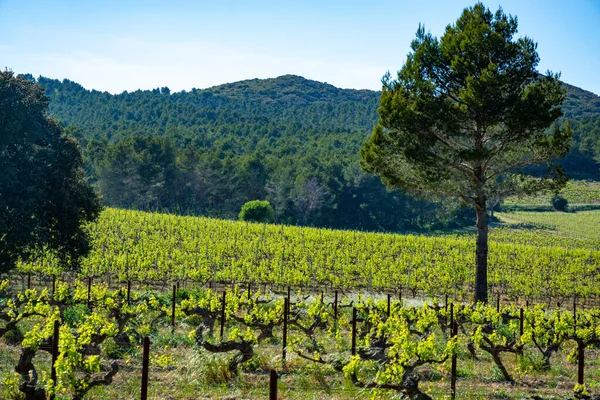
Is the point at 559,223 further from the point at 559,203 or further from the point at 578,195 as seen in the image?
the point at 578,195

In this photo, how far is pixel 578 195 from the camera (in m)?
83.5

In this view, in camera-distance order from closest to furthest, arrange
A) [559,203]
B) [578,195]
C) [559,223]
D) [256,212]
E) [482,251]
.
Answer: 1. [482,251]
2. [256,212]
3. [559,223]
4. [559,203]
5. [578,195]

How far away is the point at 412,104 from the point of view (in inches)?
670

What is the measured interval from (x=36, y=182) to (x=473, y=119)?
1359 cm

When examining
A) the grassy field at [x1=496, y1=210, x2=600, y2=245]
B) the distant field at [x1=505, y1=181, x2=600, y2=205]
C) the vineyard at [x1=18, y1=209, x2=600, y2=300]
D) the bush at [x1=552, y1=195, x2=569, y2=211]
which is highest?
the distant field at [x1=505, y1=181, x2=600, y2=205]

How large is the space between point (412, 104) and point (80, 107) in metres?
154

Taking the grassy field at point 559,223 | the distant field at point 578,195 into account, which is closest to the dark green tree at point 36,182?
the grassy field at point 559,223

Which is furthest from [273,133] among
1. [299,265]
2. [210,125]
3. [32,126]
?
[32,126]

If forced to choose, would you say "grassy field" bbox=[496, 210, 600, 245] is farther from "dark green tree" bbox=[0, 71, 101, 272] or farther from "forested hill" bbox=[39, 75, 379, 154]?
"dark green tree" bbox=[0, 71, 101, 272]

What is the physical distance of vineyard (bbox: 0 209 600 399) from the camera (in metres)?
7.06

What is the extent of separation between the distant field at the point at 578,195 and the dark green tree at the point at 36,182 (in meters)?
70.9

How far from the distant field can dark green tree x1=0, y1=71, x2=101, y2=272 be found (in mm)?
70906

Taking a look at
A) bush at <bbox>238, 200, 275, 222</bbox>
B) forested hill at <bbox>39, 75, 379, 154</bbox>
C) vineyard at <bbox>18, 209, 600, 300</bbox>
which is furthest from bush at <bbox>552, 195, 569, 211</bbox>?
vineyard at <bbox>18, 209, 600, 300</bbox>

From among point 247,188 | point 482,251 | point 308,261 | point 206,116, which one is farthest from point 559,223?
point 206,116
